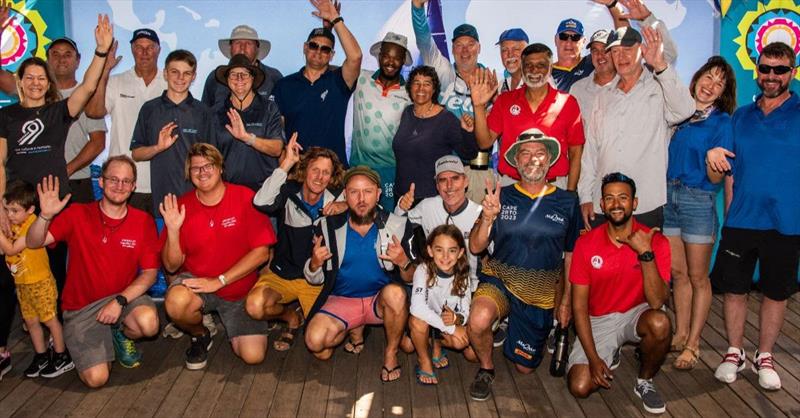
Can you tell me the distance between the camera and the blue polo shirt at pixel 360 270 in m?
4.83

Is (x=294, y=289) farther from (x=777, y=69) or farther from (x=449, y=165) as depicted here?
(x=777, y=69)

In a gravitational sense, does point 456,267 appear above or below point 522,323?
above

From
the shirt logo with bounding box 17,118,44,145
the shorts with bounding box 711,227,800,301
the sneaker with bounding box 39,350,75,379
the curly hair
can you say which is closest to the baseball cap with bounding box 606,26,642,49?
the shorts with bounding box 711,227,800,301

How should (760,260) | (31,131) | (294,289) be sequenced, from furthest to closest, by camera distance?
(294,289), (31,131), (760,260)

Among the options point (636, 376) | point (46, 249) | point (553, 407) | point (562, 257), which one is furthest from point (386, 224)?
point (46, 249)

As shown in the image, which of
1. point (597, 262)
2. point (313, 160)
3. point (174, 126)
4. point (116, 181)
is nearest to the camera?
point (597, 262)

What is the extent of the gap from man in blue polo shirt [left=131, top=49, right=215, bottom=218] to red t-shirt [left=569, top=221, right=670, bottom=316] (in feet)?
8.96

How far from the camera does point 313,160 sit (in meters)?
5.02

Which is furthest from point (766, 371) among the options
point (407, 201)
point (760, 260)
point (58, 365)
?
point (58, 365)

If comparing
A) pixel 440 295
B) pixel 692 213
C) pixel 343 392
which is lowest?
pixel 343 392

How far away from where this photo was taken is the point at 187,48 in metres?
6.57

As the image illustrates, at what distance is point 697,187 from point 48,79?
4408 mm

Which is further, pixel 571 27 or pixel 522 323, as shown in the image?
pixel 571 27

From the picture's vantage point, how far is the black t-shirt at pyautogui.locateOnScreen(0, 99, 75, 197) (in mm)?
4910
